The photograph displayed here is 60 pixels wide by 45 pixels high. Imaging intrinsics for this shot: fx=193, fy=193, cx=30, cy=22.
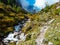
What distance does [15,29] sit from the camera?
7332mm

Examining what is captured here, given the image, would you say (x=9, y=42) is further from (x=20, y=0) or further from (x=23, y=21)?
(x=20, y=0)

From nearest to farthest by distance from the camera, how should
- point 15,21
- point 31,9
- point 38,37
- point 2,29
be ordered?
1. point 38,37
2. point 2,29
3. point 15,21
4. point 31,9

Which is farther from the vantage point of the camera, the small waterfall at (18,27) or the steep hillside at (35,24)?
the small waterfall at (18,27)

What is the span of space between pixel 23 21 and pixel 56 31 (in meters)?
4.19

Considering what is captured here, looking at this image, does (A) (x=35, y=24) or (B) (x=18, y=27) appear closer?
(A) (x=35, y=24)

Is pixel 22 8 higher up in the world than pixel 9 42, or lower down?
higher up

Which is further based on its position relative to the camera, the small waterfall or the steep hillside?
the small waterfall

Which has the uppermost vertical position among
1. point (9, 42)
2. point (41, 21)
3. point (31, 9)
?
point (31, 9)

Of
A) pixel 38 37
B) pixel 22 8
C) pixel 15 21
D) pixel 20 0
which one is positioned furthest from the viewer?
pixel 20 0

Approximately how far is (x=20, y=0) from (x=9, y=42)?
Answer: 6282 mm

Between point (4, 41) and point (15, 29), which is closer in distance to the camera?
point (4, 41)

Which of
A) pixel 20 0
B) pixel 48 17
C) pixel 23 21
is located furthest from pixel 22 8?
pixel 48 17

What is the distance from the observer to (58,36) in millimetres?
4195

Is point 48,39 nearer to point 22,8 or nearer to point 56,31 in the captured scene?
point 56,31
